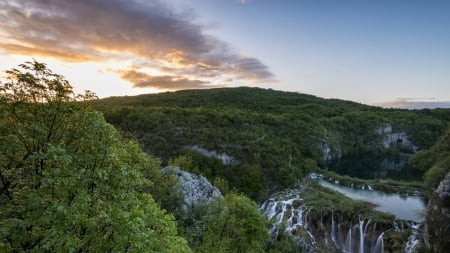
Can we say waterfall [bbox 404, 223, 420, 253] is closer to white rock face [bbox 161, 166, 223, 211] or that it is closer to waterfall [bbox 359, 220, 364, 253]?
waterfall [bbox 359, 220, 364, 253]

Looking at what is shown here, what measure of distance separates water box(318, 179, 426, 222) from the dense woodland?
5.21 m

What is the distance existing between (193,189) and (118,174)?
2262 centimetres

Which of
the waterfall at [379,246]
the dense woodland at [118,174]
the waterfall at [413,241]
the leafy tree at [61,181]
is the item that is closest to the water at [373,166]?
the dense woodland at [118,174]

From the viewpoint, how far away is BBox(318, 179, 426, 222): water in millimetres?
40469

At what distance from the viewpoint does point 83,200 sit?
8.90 meters

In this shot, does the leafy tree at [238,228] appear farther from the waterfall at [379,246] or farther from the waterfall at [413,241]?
the waterfall at [413,241]

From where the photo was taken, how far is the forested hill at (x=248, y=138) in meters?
59.4

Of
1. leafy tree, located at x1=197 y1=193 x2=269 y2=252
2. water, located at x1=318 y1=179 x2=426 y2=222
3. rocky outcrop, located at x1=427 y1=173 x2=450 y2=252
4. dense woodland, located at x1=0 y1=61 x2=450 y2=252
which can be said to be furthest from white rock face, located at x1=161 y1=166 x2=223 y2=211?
water, located at x1=318 y1=179 x2=426 y2=222

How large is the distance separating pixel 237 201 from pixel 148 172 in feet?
30.9

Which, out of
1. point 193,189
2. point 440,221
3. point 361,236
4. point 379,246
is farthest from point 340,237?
point 193,189

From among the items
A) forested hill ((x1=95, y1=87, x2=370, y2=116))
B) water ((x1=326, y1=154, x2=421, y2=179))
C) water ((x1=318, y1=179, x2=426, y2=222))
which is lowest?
water ((x1=326, y1=154, x2=421, y2=179))

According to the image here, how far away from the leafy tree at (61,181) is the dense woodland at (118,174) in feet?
0.11

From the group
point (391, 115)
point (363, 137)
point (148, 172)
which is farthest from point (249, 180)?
point (391, 115)

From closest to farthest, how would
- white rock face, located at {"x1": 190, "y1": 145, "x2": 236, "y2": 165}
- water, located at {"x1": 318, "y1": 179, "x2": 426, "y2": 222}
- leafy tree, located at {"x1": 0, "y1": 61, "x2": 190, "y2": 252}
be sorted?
leafy tree, located at {"x1": 0, "y1": 61, "x2": 190, "y2": 252} < water, located at {"x1": 318, "y1": 179, "x2": 426, "y2": 222} < white rock face, located at {"x1": 190, "y1": 145, "x2": 236, "y2": 165}
